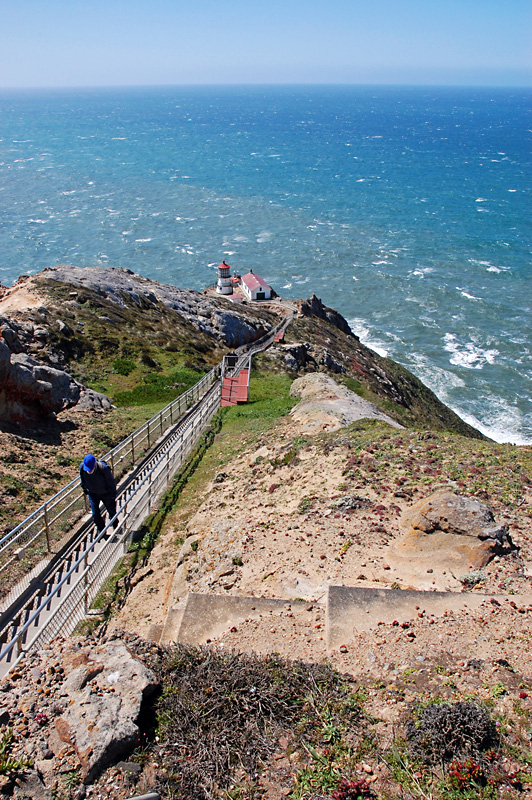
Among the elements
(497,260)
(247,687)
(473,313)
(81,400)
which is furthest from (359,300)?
(247,687)

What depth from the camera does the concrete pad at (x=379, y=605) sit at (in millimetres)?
10062

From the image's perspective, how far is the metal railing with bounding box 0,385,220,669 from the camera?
10.8 metres

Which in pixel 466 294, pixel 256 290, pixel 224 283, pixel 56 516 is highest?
pixel 56 516

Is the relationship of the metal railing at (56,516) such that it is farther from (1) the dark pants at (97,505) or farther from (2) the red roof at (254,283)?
(2) the red roof at (254,283)

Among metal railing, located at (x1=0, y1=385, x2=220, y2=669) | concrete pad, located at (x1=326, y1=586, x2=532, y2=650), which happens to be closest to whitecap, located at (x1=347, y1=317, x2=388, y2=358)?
metal railing, located at (x1=0, y1=385, x2=220, y2=669)

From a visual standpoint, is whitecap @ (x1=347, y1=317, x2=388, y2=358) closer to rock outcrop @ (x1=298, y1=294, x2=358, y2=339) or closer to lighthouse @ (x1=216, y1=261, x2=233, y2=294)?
rock outcrop @ (x1=298, y1=294, x2=358, y2=339)

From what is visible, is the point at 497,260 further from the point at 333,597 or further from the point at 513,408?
the point at 333,597

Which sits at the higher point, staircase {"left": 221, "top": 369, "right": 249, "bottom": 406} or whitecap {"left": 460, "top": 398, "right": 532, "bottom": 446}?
staircase {"left": 221, "top": 369, "right": 249, "bottom": 406}

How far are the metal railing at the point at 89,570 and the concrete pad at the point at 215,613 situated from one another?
95.3 inches

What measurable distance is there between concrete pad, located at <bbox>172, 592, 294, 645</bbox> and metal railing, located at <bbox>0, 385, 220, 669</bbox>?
7.95 feet

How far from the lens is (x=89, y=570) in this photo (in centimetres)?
1222

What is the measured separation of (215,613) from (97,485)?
4.93m

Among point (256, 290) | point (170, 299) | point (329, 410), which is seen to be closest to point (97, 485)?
point (329, 410)

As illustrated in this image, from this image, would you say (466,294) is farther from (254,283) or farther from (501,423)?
(254,283)
